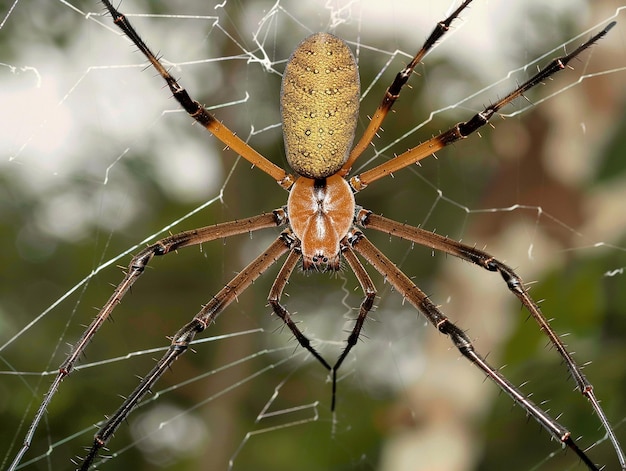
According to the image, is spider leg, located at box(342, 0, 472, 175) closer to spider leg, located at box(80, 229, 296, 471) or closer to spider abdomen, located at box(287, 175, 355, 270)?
spider abdomen, located at box(287, 175, 355, 270)

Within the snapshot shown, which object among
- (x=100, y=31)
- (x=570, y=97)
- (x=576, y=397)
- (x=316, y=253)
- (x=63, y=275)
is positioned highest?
(x=63, y=275)

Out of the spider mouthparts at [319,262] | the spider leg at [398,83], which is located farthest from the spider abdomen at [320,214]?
the spider leg at [398,83]

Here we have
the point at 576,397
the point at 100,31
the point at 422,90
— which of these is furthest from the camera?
the point at 422,90

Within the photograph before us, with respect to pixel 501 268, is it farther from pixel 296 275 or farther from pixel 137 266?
pixel 296 275

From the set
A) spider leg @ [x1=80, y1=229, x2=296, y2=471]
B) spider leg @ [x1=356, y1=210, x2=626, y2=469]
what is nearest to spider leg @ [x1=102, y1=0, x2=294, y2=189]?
spider leg @ [x1=80, y1=229, x2=296, y2=471]

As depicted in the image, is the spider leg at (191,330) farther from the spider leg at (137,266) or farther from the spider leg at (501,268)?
the spider leg at (501,268)

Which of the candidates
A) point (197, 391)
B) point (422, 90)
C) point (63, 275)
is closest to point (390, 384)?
point (197, 391)

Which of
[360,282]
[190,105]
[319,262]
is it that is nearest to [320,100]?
[190,105]

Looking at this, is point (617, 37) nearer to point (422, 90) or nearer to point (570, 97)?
point (570, 97)
